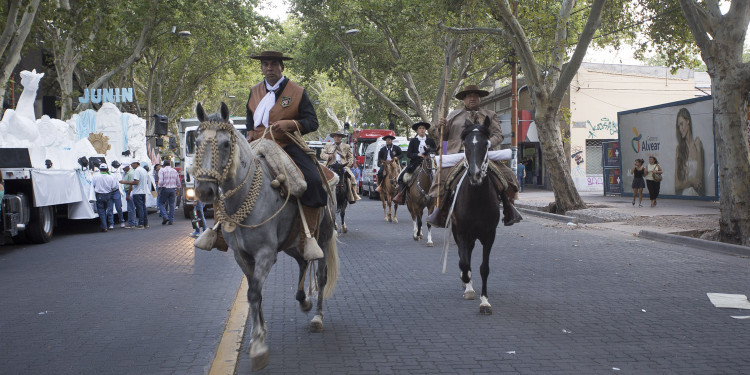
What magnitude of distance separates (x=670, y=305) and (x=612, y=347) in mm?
2096

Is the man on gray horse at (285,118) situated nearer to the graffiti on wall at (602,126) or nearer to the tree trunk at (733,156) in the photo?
the tree trunk at (733,156)

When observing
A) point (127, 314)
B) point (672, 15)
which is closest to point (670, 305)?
point (127, 314)

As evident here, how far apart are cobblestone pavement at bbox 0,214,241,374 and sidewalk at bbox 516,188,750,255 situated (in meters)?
8.62

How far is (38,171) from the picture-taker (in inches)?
582

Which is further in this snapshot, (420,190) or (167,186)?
(167,186)

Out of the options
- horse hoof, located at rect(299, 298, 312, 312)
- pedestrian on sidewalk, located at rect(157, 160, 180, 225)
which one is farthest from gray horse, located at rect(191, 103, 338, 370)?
pedestrian on sidewalk, located at rect(157, 160, 180, 225)

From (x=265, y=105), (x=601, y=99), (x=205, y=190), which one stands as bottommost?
(x=205, y=190)

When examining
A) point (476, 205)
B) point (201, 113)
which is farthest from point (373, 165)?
point (201, 113)

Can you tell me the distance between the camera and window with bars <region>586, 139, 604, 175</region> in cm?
3547

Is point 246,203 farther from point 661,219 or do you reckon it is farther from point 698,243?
point 661,219

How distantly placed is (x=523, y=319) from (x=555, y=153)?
46.3 ft

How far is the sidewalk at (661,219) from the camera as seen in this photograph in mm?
13836

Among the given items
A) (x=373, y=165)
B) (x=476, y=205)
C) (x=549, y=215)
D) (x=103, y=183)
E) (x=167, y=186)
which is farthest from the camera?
(x=373, y=165)

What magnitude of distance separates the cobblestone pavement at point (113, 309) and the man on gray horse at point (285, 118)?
1.46m
